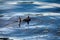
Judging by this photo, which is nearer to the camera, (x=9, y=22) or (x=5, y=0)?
(x=9, y=22)

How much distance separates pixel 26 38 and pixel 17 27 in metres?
1.86

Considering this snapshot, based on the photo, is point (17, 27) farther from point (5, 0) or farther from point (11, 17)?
point (5, 0)

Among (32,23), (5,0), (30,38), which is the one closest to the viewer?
(30,38)

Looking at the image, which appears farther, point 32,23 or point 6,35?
point 32,23

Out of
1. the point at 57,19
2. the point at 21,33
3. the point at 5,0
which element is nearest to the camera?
the point at 21,33

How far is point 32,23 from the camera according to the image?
39.0ft

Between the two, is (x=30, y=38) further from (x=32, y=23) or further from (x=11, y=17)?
(x=11, y=17)

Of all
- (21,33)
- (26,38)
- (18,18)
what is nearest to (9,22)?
(18,18)

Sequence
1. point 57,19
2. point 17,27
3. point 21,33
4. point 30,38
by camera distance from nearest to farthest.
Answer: point 30,38, point 21,33, point 17,27, point 57,19

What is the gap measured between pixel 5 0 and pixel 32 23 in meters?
11.0

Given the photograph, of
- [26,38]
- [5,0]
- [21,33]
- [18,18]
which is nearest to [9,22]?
[18,18]

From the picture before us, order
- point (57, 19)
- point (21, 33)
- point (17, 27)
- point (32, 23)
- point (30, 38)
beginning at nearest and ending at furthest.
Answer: point (30, 38)
point (21, 33)
point (17, 27)
point (32, 23)
point (57, 19)

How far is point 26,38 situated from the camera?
9.28 meters

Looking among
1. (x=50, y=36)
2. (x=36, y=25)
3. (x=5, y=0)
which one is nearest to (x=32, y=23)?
(x=36, y=25)
